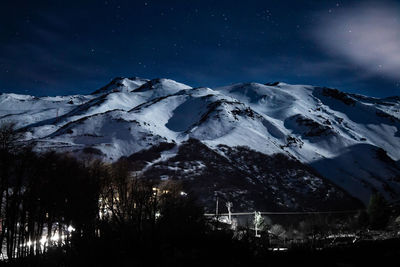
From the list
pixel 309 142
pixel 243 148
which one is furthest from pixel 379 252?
pixel 309 142

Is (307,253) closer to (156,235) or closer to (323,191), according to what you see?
(156,235)

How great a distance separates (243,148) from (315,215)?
56.7m

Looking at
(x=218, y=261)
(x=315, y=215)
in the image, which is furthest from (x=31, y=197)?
(x=315, y=215)

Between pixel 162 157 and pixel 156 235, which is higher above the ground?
pixel 162 157

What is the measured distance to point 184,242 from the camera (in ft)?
51.5

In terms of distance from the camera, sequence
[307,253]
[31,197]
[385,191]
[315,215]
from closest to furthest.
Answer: [307,253] → [31,197] → [315,215] → [385,191]

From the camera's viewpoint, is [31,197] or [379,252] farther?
[31,197]

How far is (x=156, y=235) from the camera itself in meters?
16.5

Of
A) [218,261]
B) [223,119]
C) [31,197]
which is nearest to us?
[218,261]

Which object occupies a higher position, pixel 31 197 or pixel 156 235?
pixel 31 197

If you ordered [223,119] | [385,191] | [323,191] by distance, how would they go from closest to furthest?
[323,191], [385,191], [223,119]

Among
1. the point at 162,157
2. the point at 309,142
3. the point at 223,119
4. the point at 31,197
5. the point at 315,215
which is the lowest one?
the point at 315,215

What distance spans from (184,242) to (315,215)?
311 ft

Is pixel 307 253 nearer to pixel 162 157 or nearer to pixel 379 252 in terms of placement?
pixel 379 252
